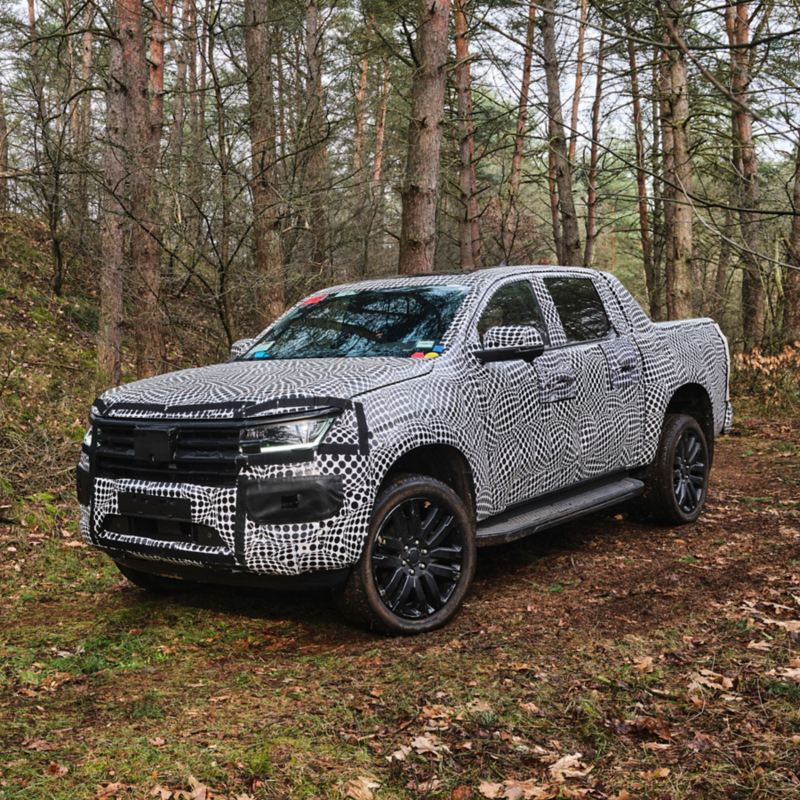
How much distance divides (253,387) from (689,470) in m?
4.10

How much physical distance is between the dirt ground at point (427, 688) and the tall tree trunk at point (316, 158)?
5.14 meters

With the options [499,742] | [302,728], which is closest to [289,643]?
[302,728]

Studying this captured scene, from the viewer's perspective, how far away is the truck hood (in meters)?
4.33

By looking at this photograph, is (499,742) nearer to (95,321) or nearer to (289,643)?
(289,643)

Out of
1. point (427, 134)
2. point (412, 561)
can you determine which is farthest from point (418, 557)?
point (427, 134)

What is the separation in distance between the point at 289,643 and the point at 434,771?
5.30 feet

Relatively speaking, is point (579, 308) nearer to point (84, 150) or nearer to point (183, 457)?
point (183, 457)

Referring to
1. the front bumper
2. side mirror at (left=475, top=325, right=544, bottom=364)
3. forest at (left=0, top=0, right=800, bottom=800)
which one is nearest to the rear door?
side mirror at (left=475, top=325, right=544, bottom=364)

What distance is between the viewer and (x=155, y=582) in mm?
5375

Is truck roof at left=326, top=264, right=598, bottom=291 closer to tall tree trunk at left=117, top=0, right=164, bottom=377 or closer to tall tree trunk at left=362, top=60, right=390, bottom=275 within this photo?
tall tree trunk at left=362, top=60, right=390, bottom=275

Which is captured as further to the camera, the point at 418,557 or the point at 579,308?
the point at 579,308

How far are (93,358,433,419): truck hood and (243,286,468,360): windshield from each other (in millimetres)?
242

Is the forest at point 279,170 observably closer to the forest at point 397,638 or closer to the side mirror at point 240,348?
the forest at point 397,638

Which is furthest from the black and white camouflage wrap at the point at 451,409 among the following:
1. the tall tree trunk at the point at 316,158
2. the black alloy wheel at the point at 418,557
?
the tall tree trunk at the point at 316,158
